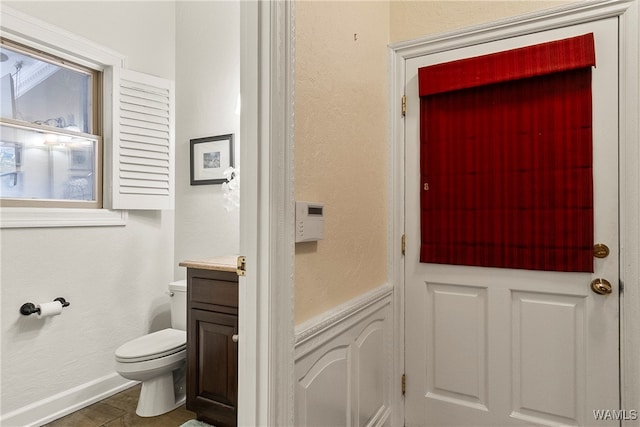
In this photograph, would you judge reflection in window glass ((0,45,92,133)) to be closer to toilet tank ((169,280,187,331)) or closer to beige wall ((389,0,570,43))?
toilet tank ((169,280,187,331))

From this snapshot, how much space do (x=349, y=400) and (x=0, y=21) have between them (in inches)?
105

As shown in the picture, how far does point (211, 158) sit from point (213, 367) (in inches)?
60.2

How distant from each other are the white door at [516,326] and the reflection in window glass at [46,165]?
2.20m

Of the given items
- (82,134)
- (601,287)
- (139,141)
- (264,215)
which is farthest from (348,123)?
(82,134)

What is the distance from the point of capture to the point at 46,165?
7.48 ft

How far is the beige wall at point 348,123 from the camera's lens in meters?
1.16

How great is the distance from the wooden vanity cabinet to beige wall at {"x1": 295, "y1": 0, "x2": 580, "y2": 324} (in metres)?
0.80

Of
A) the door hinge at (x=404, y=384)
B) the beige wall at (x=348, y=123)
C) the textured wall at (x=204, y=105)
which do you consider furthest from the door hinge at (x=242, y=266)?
the textured wall at (x=204, y=105)

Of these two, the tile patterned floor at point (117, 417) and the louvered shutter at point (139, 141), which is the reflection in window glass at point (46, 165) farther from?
the tile patterned floor at point (117, 417)

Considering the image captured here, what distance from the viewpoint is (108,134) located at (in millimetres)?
2557

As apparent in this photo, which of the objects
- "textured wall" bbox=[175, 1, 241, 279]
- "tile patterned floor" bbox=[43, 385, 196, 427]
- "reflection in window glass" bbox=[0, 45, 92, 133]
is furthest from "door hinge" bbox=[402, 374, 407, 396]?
"reflection in window glass" bbox=[0, 45, 92, 133]

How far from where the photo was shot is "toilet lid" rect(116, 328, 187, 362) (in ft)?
6.86

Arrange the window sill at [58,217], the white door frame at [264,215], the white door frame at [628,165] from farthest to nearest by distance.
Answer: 1. the window sill at [58,217]
2. the white door frame at [628,165]
3. the white door frame at [264,215]

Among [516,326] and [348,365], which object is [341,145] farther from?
[516,326]
